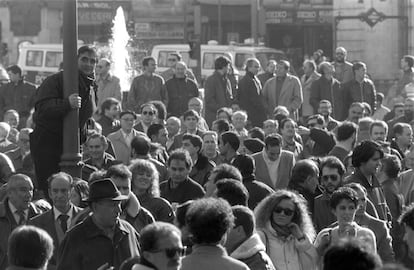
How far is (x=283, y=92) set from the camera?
84.4ft

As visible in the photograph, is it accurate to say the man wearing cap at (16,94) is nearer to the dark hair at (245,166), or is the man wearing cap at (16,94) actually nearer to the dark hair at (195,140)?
the dark hair at (195,140)

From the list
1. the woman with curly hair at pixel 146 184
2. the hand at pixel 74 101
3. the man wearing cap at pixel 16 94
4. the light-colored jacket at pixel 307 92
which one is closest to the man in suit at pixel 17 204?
the hand at pixel 74 101

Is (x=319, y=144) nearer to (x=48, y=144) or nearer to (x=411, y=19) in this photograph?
(x=48, y=144)

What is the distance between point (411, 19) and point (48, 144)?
40.0 m

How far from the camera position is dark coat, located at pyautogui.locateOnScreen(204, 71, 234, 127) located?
990 inches

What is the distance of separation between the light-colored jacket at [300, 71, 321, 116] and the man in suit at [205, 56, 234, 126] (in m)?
2.42

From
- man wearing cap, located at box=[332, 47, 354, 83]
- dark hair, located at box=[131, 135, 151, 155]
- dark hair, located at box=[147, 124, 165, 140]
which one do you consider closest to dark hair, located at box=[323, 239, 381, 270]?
dark hair, located at box=[131, 135, 151, 155]

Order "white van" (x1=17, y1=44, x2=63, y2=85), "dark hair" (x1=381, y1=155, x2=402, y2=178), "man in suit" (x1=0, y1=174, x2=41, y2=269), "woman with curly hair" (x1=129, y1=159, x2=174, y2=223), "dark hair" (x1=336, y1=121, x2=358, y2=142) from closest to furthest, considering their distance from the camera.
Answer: "man in suit" (x1=0, y1=174, x2=41, y2=269)
"woman with curly hair" (x1=129, y1=159, x2=174, y2=223)
"dark hair" (x1=381, y1=155, x2=402, y2=178)
"dark hair" (x1=336, y1=121, x2=358, y2=142)
"white van" (x1=17, y1=44, x2=63, y2=85)

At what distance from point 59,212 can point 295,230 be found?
241 cm

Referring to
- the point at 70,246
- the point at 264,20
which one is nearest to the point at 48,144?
the point at 70,246

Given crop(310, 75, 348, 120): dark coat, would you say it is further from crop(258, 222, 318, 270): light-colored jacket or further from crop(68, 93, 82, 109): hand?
crop(258, 222, 318, 270): light-colored jacket

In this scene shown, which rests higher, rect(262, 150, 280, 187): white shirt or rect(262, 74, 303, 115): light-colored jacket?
rect(262, 74, 303, 115): light-colored jacket

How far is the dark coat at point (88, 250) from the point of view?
1001cm

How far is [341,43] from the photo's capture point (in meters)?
54.3
